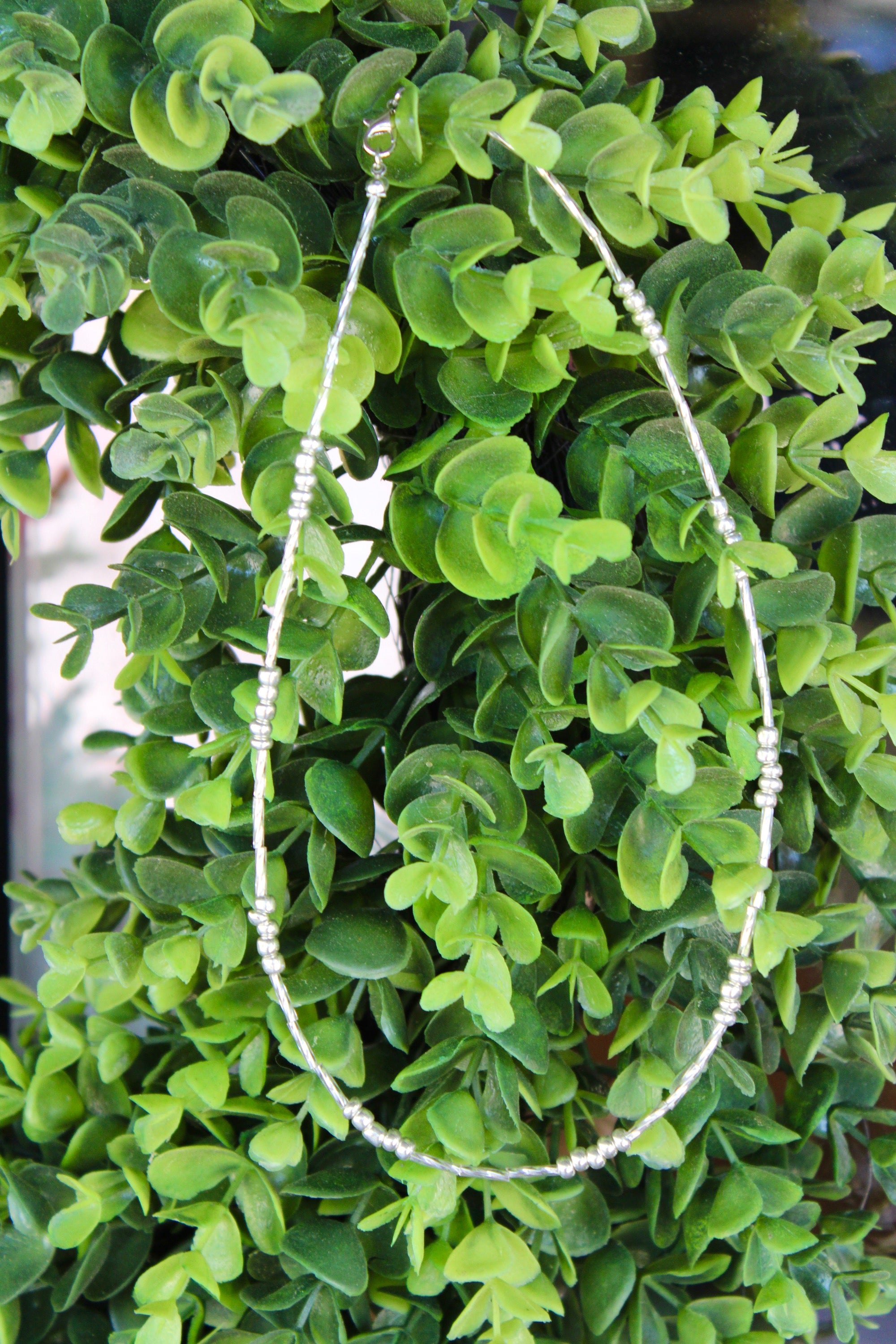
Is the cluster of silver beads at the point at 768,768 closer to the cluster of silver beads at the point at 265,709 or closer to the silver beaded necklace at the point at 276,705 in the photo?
the silver beaded necklace at the point at 276,705

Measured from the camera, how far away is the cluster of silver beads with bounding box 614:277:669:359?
0.39m

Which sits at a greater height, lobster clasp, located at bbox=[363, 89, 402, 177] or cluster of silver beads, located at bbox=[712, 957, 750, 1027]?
lobster clasp, located at bbox=[363, 89, 402, 177]

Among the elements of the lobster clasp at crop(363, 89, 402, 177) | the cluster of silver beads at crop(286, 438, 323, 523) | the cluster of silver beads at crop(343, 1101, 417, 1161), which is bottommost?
the cluster of silver beads at crop(343, 1101, 417, 1161)

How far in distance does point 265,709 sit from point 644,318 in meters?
0.20

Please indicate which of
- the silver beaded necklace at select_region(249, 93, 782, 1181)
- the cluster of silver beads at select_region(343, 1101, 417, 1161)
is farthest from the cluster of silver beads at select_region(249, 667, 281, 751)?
the cluster of silver beads at select_region(343, 1101, 417, 1161)

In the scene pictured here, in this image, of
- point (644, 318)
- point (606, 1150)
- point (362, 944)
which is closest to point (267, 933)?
point (362, 944)

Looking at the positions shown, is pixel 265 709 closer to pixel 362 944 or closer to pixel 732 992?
pixel 362 944

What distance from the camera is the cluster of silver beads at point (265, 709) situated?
386 millimetres

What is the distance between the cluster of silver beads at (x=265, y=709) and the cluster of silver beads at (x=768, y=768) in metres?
0.18

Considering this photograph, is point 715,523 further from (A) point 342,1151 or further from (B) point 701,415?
(A) point 342,1151

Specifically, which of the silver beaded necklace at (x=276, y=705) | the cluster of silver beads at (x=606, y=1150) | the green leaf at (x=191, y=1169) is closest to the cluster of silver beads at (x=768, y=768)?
the silver beaded necklace at (x=276, y=705)

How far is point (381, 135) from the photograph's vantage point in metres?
0.36

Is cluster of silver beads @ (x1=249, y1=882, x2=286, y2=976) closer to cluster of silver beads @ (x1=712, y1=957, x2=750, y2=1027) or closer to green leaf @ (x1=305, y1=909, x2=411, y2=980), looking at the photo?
green leaf @ (x1=305, y1=909, x2=411, y2=980)

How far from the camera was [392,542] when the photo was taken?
0.40m
